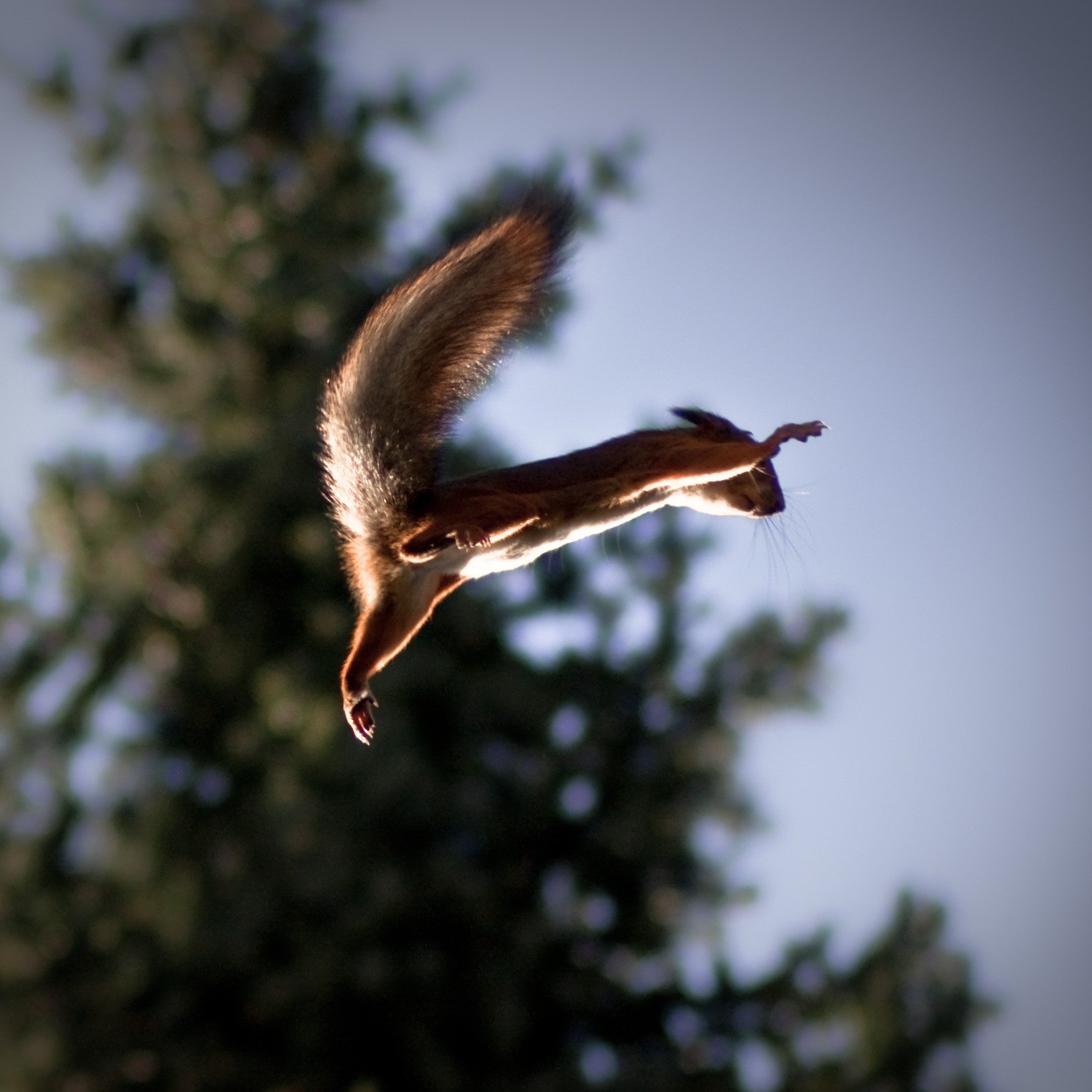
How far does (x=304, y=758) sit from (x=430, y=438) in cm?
326

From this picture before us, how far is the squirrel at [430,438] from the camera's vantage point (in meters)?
0.90

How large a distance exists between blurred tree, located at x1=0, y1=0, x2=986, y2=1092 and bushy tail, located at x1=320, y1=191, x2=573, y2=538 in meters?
2.93

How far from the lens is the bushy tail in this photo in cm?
105

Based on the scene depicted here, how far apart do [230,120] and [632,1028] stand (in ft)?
15.9

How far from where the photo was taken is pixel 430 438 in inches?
41.4

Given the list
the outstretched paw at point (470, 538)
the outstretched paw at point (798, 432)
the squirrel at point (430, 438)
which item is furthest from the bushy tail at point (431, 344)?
the outstretched paw at point (798, 432)

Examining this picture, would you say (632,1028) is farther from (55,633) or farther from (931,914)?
(55,633)

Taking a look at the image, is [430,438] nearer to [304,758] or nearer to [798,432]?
[798,432]

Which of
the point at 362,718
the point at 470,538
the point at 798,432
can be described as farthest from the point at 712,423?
the point at 362,718

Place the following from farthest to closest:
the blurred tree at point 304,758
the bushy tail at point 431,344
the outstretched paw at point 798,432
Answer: the blurred tree at point 304,758, the bushy tail at point 431,344, the outstretched paw at point 798,432

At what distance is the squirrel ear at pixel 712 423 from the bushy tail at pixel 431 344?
246mm

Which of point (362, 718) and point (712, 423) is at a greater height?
point (712, 423)

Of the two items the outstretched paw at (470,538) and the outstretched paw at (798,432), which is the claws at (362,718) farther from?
the outstretched paw at (798,432)

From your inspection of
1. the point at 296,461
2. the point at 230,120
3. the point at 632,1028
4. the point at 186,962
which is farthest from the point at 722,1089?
the point at 230,120
